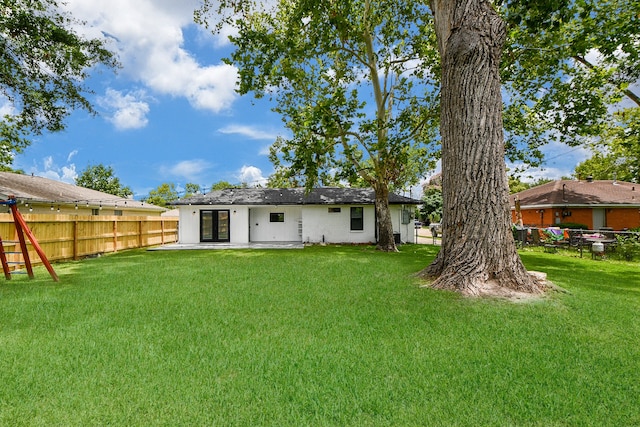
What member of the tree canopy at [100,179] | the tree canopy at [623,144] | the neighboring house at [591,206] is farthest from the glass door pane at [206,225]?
the tree canopy at [100,179]

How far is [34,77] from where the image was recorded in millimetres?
12430

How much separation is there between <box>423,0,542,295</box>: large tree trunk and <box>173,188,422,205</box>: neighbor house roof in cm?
1141

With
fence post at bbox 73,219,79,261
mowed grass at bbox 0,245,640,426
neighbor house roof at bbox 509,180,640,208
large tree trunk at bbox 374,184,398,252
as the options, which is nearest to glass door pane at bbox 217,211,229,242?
fence post at bbox 73,219,79,261

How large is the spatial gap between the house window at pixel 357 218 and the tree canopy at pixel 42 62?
44.0ft

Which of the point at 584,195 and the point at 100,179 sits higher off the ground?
the point at 100,179

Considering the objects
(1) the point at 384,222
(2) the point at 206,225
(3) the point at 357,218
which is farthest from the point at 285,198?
(1) the point at 384,222

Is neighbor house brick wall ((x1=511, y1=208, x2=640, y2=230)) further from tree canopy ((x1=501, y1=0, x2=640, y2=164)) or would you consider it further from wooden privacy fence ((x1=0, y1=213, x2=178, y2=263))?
wooden privacy fence ((x1=0, y1=213, x2=178, y2=263))

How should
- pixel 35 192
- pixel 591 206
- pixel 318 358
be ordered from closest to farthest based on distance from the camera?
pixel 318 358 → pixel 35 192 → pixel 591 206

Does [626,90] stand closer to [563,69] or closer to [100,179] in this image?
[563,69]

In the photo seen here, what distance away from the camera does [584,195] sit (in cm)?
2159

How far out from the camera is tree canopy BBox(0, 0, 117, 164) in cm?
1135

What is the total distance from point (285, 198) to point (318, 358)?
16.3 meters

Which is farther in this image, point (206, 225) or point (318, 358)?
point (206, 225)

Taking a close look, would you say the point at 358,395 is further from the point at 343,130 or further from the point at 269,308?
the point at 343,130
